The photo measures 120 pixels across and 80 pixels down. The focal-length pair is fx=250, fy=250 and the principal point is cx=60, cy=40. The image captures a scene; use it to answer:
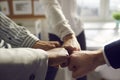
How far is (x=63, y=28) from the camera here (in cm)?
133

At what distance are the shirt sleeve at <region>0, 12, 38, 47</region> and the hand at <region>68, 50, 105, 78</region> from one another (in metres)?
0.22

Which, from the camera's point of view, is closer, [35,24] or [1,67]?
[1,67]

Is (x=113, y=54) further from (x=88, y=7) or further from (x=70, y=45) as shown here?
(x=88, y=7)

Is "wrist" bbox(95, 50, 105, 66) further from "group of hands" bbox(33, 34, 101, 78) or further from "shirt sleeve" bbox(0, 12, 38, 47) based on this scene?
"shirt sleeve" bbox(0, 12, 38, 47)

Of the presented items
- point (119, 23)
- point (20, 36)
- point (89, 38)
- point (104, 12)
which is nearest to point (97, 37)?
point (89, 38)

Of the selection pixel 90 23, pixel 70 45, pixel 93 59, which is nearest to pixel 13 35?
pixel 70 45

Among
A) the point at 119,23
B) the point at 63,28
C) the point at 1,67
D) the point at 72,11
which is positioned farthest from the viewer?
the point at 119,23

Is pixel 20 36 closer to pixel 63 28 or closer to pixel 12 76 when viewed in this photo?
pixel 63 28

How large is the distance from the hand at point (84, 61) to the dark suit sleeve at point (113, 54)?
7 cm

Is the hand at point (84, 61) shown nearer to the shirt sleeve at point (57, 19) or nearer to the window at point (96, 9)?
the shirt sleeve at point (57, 19)

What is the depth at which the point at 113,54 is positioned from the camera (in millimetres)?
1057

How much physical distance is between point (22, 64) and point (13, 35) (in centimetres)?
53

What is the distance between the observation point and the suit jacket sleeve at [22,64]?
0.66m

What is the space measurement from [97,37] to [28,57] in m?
1.53
